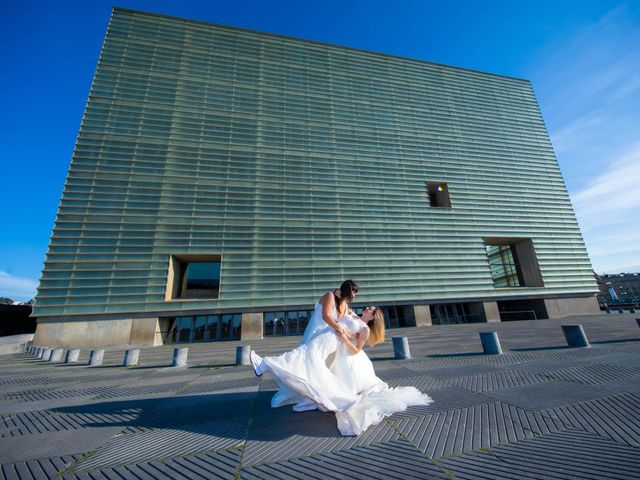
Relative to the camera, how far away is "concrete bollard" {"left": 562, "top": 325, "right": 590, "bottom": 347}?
806 cm

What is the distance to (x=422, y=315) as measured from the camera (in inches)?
912

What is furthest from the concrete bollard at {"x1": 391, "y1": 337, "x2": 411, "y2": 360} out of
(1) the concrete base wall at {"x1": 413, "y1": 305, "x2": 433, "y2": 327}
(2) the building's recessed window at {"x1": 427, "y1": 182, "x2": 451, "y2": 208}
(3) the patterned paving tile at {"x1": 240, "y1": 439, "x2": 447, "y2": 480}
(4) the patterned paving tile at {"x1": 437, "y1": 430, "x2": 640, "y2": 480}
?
(2) the building's recessed window at {"x1": 427, "y1": 182, "x2": 451, "y2": 208}

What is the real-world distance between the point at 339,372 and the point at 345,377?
4.5 inches

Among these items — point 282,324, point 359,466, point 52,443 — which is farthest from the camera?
point 282,324

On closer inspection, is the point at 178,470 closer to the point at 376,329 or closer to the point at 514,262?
the point at 376,329

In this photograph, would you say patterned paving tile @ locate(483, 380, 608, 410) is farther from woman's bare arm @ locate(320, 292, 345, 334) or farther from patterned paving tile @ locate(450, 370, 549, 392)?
woman's bare arm @ locate(320, 292, 345, 334)

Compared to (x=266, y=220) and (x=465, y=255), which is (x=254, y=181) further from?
(x=465, y=255)

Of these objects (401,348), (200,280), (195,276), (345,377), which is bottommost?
(401,348)

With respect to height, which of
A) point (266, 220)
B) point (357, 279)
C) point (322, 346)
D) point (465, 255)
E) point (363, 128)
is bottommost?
point (322, 346)

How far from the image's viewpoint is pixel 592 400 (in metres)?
3.61

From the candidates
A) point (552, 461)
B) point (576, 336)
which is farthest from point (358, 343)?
point (576, 336)

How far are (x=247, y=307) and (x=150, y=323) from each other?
265 inches

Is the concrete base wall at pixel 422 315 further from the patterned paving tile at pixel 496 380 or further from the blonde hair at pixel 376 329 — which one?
the blonde hair at pixel 376 329

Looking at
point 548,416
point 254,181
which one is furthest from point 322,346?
point 254,181
